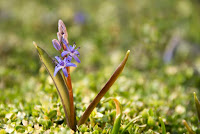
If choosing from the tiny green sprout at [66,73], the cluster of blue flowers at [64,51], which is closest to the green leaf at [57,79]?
Answer: the tiny green sprout at [66,73]

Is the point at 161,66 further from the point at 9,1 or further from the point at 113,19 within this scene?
the point at 9,1

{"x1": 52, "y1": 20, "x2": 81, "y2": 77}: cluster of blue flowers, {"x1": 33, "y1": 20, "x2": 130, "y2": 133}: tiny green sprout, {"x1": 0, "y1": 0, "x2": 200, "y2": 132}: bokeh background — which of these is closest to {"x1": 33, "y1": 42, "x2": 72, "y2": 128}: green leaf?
{"x1": 33, "y1": 20, "x2": 130, "y2": 133}: tiny green sprout

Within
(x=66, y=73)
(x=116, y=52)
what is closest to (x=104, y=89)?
(x=66, y=73)

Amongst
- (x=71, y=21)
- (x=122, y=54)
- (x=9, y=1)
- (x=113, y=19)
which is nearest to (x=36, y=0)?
(x=9, y=1)

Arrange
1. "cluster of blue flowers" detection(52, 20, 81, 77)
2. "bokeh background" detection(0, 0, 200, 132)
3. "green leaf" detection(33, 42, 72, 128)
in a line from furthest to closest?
"bokeh background" detection(0, 0, 200, 132) < "green leaf" detection(33, 42, 72, 128) < "cluster of blue flowers" detection(52, 20, 81, 77)

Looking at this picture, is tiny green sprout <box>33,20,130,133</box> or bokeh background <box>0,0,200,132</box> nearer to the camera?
tiny green sprout <box>33,20,130,133</box>

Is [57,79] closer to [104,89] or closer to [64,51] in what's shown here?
[64,51]

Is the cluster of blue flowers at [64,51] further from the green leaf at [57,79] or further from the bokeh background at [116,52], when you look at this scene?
the bokeh background at [116,52]

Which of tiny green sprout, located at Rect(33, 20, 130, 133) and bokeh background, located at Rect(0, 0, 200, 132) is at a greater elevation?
bokeh background, located at Rect(0, 0, 200, 132)

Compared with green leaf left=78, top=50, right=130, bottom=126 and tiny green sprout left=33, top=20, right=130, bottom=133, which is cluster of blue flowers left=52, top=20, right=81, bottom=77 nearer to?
tiny green sprout left=33, top=20, right=130, bottom=133
